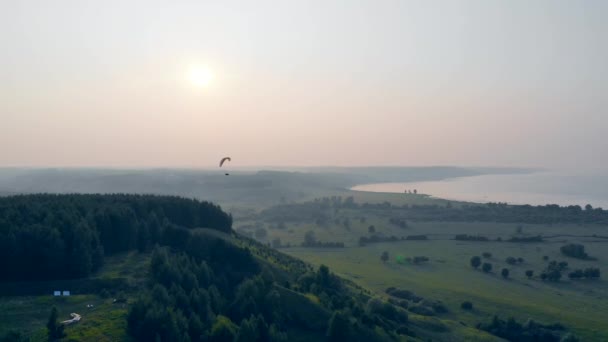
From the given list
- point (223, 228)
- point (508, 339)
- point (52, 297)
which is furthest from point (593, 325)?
point (52, 297)

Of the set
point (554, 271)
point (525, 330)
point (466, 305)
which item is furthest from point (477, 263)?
point (525, 330)

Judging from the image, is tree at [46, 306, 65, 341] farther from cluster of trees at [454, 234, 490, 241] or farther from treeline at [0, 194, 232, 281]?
cluster of trees at [454, 234, 490, 241]

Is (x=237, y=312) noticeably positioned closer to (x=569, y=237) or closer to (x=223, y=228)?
(x=223, y=228)

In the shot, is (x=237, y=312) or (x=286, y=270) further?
(x=286, y=270)

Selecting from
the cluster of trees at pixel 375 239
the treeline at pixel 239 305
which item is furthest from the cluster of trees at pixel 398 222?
the treeline at pixel 239 305

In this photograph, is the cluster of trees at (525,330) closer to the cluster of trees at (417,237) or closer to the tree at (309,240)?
the cluster of trees at (417,237)

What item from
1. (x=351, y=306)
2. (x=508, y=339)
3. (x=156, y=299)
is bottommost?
(x=508, y=339)
